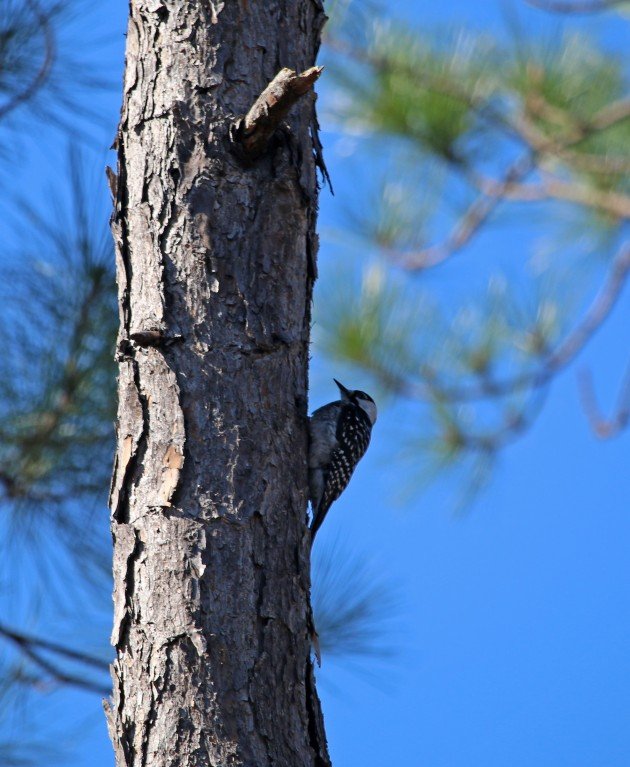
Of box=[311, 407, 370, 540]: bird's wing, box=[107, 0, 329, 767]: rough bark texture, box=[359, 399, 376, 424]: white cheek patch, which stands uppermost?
box=[359, 399, 376, 424]: white cheek patch

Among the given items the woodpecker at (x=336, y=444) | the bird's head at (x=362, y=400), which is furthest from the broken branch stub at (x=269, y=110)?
the bird's head at (x=362, y=400)

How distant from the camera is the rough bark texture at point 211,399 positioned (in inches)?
78.1

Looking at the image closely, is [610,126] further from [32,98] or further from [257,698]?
[257,698]

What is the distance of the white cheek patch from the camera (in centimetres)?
417

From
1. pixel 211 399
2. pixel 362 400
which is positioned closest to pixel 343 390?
pixel 362 400

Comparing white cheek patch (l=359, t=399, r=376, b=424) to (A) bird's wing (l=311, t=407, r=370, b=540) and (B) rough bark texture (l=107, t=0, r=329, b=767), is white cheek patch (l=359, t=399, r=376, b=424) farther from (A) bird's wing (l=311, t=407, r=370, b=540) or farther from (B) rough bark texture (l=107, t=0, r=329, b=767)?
(B) rough bark texture (l=107, t=0, r=329, b=767)

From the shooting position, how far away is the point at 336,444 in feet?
11.3

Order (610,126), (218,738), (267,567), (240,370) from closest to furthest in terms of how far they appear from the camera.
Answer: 1. (218,738)
2. (267,567)
3. (240,370)
4. (610,126)

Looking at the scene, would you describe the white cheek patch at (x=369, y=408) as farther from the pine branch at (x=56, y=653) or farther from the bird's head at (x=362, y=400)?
the pine branch at (x=56, y=653)

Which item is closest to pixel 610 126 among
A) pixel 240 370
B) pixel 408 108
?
pixel 408 108

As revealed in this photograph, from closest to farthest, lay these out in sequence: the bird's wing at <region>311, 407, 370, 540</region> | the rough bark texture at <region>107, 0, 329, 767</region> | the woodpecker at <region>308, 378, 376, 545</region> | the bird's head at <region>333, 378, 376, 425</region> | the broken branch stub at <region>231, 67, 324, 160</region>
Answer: the rough bark texture at <region>107, 0, 329, 767</region>, the broken branch stub at <region>231, 67, 324, 160</region>, the woodpecker at <region>308, 378, 376, 545</region>, the bird's wing at <region>311, 407, 370, 540</region>, the bird's head at <region>333, 378, 376, 425</region>

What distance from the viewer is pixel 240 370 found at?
224cm

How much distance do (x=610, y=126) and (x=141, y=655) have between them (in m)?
2.68

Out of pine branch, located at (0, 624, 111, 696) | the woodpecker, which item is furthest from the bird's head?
pine branch, located at (0, 624, 111, 696)
